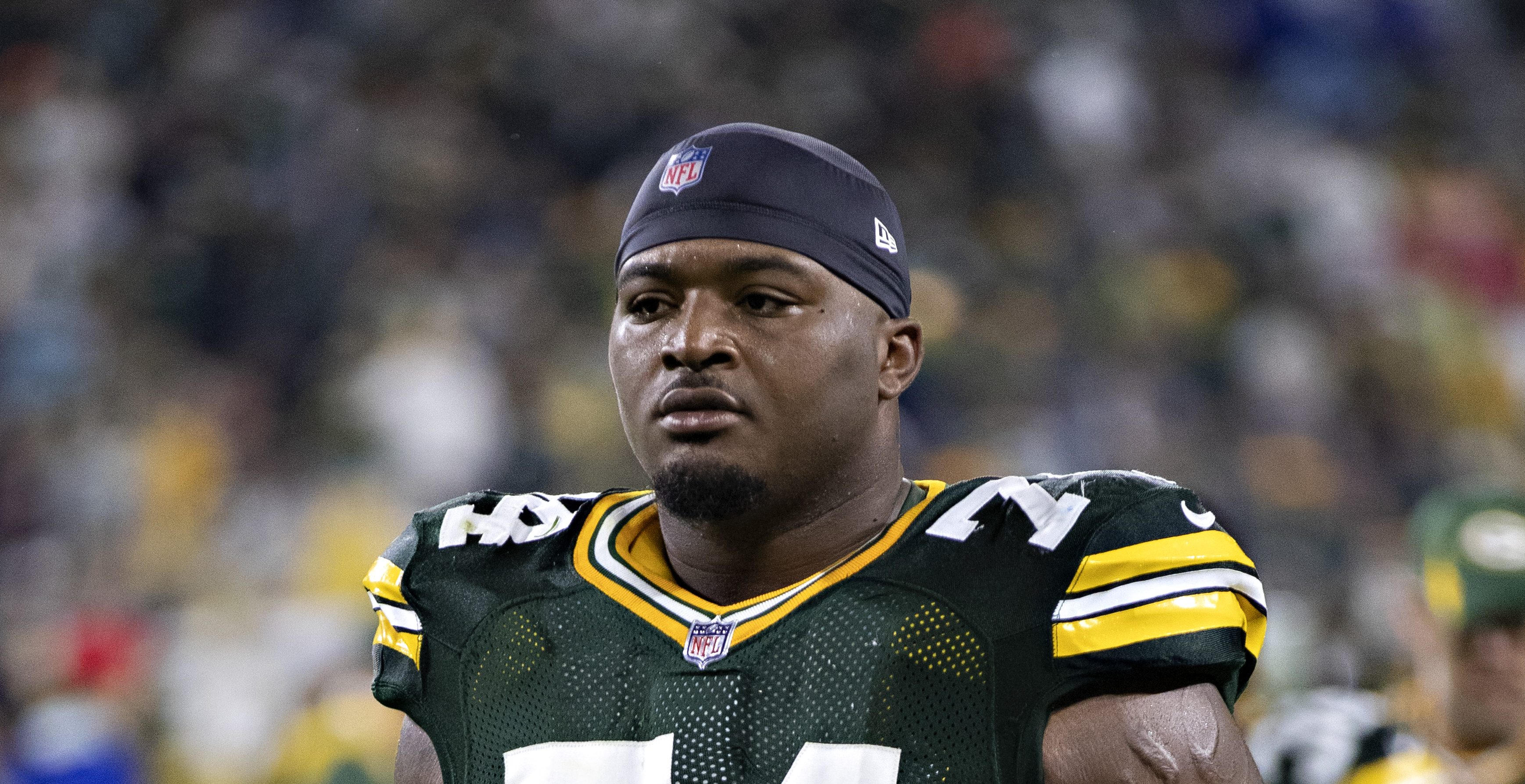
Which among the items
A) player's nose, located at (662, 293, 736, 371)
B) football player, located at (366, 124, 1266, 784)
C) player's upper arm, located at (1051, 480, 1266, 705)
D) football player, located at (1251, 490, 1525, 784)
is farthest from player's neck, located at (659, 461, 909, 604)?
football player, located at (1251, 490, 1525, 784)

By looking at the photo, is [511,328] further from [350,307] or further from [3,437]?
[3,437]

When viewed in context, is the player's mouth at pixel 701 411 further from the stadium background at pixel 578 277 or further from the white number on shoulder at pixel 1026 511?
the stadium background at pixel 578 277

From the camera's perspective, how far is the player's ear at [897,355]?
7.39 feet

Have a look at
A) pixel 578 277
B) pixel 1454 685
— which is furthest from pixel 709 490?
pixel 578 277

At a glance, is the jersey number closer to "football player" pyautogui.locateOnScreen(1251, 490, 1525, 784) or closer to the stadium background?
"football player" pyautogui.locateOnScreen(1251, 490, 1525, 784)

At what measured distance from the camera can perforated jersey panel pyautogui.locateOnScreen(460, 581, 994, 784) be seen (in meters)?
1.91

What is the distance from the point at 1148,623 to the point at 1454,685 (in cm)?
148

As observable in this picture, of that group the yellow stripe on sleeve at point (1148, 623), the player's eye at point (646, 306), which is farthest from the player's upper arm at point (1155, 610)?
the player's eye at point (646, 306)

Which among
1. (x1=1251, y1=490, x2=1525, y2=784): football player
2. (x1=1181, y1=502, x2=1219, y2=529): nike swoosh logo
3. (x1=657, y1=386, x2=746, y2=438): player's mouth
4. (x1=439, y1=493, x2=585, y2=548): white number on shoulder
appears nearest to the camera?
(x1=1181, y1=502, x2=1219, y2=529): nike swoosh logo

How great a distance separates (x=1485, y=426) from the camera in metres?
7.66

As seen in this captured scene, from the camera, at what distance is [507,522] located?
234 centimetres

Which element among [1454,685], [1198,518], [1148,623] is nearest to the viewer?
[1148,623]

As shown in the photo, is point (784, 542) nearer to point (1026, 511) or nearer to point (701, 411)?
point (701, 411)

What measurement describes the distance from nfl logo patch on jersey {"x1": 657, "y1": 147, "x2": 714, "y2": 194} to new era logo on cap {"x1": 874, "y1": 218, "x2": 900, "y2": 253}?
25cm
